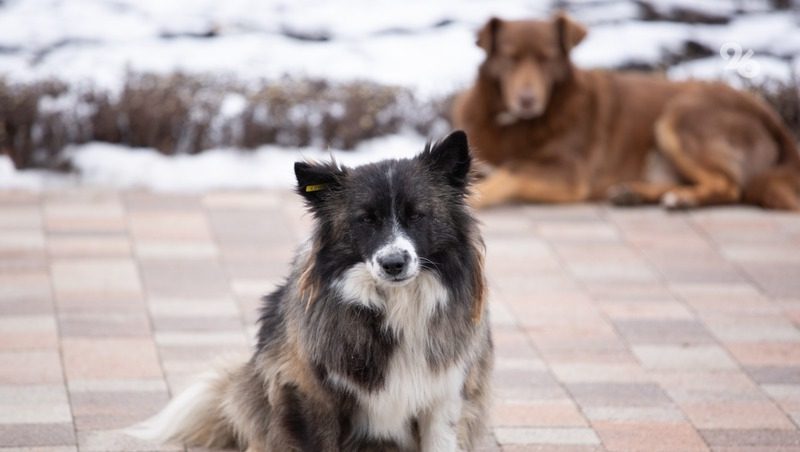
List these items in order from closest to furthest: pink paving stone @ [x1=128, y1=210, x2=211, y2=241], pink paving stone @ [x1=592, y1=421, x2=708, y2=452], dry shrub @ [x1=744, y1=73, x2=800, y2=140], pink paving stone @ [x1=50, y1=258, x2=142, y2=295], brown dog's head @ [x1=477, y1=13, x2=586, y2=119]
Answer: pink paving stone @ [x1=592, y1=421, x2=708, y2=452], pink paving stone @ [x1=50, y1=258, x2=142, y2=295], pink paving stone @ [x1=128, y1=210, x2=211, y2=241], brown dog's head @ [x1=477, y1=13, x2=586, y2=119], dry shrub @ [x1=744, y1=73, x2=800, y2=140]

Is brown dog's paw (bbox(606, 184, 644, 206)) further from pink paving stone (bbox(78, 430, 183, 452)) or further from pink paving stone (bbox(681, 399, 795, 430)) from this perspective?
pink paving stone (bbox(78, 430, 183, 452))

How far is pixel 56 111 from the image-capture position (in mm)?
7668

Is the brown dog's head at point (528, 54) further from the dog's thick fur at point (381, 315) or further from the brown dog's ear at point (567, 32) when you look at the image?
the dog's thick fur at point (381, 315)

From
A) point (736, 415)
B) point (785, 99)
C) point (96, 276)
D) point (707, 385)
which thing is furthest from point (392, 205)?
point (785, 99)

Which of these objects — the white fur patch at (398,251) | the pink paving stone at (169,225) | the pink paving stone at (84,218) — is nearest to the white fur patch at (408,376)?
the white fur patch at (398,251)

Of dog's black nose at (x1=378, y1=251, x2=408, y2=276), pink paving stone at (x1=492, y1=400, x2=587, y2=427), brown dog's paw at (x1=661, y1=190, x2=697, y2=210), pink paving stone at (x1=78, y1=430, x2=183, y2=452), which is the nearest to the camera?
dog's black nose at (x1=378, y1=251, x2=408, y2=276)

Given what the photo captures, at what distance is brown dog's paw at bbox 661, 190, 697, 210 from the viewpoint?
7.18m

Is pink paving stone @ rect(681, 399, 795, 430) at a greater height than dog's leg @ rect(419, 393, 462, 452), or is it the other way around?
dog's leg @ rect(419, 393, 462, 452)

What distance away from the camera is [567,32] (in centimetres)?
739

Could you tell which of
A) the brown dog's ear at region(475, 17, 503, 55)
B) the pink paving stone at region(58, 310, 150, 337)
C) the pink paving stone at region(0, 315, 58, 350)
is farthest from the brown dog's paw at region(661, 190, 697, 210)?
the pink paving stone at region(0, 315, 58, 350)

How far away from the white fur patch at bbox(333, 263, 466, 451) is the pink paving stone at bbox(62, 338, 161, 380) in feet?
4.39

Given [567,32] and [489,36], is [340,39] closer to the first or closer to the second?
[489,36]

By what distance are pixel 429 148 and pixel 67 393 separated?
5.59ft

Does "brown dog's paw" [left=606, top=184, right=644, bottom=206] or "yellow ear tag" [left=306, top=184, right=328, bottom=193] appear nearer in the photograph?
"yellow ear tag" [left=306, top=184, right=328, bottom=193]
